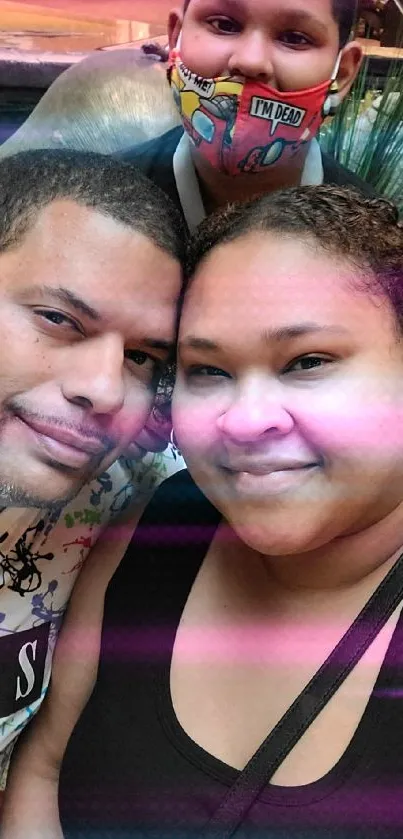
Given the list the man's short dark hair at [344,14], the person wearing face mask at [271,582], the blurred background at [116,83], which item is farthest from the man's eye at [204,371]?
the man's short dark hair at [344,14]

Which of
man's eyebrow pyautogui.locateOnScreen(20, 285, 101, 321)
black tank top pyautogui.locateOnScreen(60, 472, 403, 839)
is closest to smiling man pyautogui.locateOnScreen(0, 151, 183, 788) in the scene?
man's eyebrow pyautogui.locateOnScreen(20, 285, 101, 321)

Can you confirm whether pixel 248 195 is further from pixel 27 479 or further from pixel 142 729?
pixel 142 729

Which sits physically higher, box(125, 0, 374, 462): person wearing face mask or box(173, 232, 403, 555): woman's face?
box(125, 0, 374, 462): person wearing face mask

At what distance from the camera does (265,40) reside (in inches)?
31.6

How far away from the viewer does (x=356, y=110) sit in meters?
0.95

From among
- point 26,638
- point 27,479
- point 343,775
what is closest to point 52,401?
point 27,479

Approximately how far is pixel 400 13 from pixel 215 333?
1.60 feet

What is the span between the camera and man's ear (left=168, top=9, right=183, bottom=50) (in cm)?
88

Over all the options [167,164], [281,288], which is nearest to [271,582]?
[281,288]

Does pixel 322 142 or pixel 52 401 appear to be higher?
pixel 322 142

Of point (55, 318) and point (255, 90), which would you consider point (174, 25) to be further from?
point (55, 318)

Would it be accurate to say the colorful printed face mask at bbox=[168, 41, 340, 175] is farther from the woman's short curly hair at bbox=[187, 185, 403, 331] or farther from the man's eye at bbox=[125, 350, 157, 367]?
the man's eye at bbox=[125, 350, 157, 367]

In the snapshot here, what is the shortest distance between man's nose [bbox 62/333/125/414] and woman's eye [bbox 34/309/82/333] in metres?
0.02

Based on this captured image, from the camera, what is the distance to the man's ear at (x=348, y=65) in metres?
0.87
